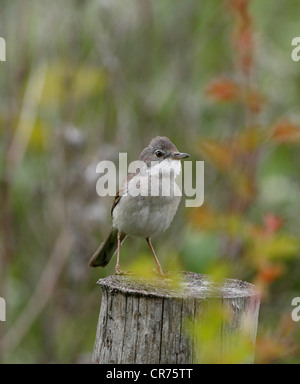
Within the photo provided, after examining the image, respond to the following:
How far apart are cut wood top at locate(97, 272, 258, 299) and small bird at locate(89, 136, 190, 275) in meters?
0.98

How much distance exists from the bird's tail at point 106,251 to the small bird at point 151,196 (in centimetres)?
26

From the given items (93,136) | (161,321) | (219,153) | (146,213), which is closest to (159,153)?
(146,213)

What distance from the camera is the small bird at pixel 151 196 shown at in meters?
5.00

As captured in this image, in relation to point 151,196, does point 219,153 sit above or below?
above

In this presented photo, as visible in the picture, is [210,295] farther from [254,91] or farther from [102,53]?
[102,53]

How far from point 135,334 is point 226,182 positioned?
3.09 meters

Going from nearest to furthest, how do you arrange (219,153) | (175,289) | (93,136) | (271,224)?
(175,289), (271,224), (219,153), (93,136)

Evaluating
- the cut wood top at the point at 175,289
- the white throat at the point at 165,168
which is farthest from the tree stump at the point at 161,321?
the white throat at the point at 165,168

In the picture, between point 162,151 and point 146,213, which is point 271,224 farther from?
point 162,151

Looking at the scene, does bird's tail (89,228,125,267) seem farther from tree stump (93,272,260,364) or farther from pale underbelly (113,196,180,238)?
tree stump (93,272,260,364)

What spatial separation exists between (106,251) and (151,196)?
75 cm

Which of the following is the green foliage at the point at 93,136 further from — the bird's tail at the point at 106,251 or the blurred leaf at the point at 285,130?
the blurred leaf at the point at 285,130

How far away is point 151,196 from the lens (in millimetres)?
4984

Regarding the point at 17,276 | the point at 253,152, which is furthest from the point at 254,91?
the point at 17,276
